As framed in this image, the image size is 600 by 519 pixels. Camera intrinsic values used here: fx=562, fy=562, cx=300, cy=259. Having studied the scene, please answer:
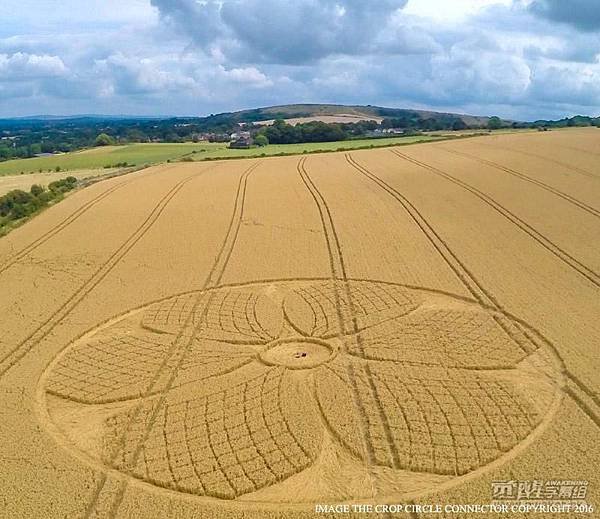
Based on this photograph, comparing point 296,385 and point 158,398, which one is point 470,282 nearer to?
point 296,385

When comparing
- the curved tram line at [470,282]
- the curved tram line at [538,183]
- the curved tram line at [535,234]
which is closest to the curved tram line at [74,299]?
the curved tram line at [470,282]

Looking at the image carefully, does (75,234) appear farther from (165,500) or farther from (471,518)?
(471,518)

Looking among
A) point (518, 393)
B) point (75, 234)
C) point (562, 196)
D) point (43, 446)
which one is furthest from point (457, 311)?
point (75, 234)

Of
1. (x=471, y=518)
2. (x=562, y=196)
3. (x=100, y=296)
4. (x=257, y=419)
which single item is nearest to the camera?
(x=471, y=518)

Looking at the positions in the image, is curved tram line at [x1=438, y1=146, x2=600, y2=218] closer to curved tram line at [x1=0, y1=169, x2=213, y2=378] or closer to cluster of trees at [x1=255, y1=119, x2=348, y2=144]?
curved tram line at [x1=0, y1=169, x2=213, y2=378]

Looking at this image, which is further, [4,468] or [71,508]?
[4,468]

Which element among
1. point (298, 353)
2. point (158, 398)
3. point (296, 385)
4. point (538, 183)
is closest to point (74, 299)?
point (158, 398)
